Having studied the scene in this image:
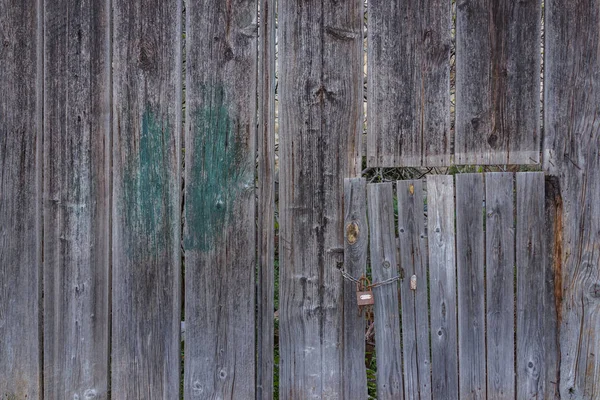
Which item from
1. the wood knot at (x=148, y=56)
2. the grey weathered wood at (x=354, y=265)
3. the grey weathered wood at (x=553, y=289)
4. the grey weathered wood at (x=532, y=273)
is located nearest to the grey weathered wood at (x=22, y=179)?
the wood knot at (x=148, y=56)

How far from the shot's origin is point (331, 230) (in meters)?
2.15

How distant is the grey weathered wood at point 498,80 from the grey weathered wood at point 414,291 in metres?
0.33

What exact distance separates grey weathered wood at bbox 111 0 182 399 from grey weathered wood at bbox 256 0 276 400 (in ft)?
1.21

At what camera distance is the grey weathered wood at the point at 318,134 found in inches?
84.4

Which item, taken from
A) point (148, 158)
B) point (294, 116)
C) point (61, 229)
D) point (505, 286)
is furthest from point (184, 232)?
point (505, 286)

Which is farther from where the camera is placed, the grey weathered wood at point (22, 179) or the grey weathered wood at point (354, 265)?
the grey weathered wood at point (22, 179)

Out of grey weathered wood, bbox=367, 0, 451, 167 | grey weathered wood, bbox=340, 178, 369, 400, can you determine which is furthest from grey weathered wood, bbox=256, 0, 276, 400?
grey weathered wood, bbox=367, 0, 451, 167

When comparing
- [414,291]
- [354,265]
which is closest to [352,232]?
[354,265]

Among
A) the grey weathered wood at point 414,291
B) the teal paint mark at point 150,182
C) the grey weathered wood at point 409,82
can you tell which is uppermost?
the grey weathered wood at point 409,82

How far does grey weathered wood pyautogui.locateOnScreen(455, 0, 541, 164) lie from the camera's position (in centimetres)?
210

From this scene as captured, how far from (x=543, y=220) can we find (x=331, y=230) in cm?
92

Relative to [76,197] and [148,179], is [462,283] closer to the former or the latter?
[148,179]

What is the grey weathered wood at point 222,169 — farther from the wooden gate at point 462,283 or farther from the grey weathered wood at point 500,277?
the grey weathered wood at point 500,277

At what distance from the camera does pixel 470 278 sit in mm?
2115
